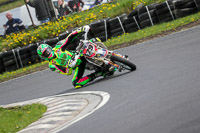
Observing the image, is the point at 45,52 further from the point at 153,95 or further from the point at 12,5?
the point at 12,5

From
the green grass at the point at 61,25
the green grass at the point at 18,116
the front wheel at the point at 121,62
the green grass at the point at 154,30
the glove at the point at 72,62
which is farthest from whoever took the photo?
the green grass at the point at 61,25

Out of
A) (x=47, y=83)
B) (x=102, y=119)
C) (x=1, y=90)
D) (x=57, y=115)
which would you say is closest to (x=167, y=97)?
(x=102, y=119)

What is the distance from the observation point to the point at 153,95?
6.63 meters

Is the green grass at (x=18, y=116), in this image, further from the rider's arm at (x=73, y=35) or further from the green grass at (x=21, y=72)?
the green grass at (x=21, y=72)

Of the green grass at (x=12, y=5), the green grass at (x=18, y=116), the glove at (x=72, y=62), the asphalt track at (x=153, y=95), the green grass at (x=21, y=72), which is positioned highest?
the green grass at (x=12, y=5)

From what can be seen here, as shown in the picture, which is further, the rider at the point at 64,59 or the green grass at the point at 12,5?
the green grass at the point at 12,5

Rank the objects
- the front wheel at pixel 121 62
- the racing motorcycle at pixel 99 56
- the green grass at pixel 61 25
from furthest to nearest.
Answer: the green grass at pixel 61 25
the racing motorcycle at pixel 99 56
the front wheel at pixel 121 62

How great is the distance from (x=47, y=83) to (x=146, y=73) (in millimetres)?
5277

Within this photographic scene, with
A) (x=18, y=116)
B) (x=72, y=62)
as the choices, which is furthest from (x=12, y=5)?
(x=18, y=116)

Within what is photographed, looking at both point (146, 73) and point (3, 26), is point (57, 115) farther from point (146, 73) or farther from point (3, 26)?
point (3, 26)

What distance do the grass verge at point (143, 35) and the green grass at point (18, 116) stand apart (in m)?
7.62

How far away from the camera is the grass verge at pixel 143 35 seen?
15906mm

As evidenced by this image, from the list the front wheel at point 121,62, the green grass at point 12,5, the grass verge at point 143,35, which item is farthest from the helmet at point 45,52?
the green grass at point 12,5

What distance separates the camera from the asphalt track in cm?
504
